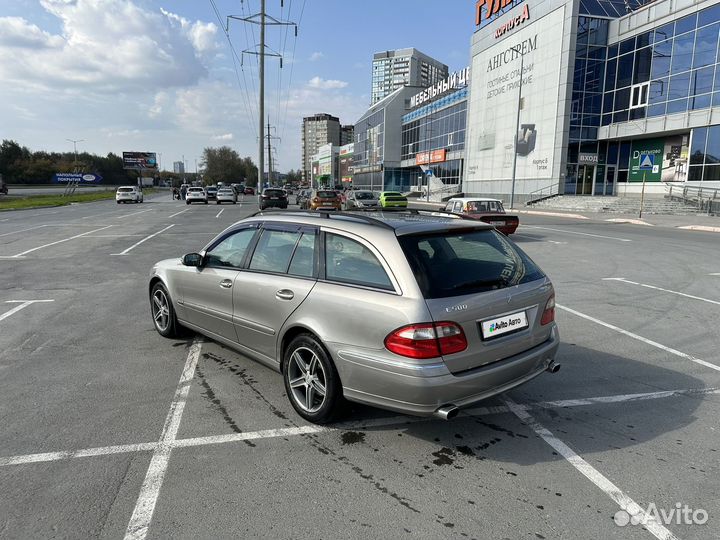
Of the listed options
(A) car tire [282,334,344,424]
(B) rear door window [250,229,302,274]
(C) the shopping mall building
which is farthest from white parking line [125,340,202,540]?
(C) the shopping mall building

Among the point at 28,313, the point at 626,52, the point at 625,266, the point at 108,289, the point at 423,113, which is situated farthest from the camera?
the point at 423,113

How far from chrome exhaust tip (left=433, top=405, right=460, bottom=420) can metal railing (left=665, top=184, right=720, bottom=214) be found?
32.1m

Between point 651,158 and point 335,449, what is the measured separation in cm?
3704

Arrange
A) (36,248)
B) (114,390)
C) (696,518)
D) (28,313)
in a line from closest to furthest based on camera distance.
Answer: (696,518), (114,390), (28,313), (36,248)

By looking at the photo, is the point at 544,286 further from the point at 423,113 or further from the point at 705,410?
the point at 423,113

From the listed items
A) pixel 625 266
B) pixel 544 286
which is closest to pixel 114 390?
pixel 544 286

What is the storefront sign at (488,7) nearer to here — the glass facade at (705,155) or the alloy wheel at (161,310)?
the glass facade at (705,155)

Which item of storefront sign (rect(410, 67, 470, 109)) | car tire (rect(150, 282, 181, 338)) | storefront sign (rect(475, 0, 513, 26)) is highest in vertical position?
storefront sign (rect(475, 0, 513, 26))

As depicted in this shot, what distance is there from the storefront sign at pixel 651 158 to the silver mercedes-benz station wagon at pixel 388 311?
35.4 metres

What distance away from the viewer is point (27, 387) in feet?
14.1

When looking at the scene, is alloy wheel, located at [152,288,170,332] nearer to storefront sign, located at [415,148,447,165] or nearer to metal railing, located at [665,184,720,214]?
metal railing, located at [665,184,720,214]

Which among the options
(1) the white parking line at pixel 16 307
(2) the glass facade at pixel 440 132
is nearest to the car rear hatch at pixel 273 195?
(1) the white parking line at pixel 16 307

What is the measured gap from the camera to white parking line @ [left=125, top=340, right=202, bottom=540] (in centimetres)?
253

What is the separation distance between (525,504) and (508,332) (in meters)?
1.13
